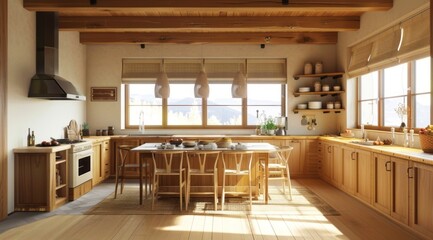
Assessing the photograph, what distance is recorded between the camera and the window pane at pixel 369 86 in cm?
614

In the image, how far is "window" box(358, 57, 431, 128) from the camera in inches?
187

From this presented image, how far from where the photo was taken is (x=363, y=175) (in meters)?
5.15

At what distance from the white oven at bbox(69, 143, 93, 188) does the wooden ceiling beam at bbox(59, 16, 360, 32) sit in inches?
83.5

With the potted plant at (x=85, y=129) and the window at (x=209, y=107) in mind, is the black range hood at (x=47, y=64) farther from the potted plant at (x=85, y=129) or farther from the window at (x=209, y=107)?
the window at (x=209, y=107)

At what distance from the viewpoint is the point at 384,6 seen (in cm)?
508

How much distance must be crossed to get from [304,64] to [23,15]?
5361 mm

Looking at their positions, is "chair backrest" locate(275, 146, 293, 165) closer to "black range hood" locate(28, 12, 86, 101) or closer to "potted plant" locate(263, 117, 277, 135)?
"potted plant" locate(263, 117, 277, 135)

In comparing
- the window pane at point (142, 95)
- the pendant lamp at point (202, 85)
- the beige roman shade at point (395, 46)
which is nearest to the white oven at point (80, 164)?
the pendant lamp at point (202, 85)

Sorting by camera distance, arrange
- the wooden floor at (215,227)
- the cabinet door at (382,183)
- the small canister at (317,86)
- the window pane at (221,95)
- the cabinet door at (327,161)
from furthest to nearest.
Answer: the window pane at (221,95), the small canister at (317,86), the cabinet door at (327,161), the cabinet door at (382,183), the wooden floor at (215,227)

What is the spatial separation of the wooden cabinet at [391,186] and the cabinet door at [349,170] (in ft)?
2.34

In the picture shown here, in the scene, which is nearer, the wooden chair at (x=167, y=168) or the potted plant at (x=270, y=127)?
the wooden chair at (x=167, y=168)

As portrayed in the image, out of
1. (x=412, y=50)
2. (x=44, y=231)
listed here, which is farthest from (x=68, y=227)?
(x=412, y=50)

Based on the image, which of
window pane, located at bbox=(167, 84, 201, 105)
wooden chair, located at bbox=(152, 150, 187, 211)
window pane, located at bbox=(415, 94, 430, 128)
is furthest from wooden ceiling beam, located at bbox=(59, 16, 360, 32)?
wooden chair, located at bbox=(152, 150, 187, 211)

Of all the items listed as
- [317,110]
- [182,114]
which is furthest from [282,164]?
[182,114]
